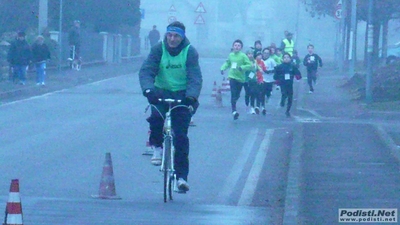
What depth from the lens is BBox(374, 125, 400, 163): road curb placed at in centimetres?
1348

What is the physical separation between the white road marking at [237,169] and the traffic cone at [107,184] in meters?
1.19

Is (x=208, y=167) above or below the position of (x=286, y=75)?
below

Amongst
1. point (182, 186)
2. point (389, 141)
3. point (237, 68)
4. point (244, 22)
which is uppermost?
point (244, 22)

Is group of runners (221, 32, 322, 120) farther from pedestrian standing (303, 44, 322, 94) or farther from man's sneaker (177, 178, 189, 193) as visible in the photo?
man's sneaker (177, 178, 189, 193)

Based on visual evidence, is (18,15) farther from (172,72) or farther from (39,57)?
(172,72)

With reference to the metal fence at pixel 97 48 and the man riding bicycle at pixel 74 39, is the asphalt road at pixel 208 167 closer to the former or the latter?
the metal fence at pixel 97 48

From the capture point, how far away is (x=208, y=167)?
41.7ft

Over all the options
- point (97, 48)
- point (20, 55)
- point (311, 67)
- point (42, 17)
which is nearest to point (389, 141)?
point (311, 67)

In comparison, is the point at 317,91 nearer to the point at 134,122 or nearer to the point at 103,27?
the point at 134,122

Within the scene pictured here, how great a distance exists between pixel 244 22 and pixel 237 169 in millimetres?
89000

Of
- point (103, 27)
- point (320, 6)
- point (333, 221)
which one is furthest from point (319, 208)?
point (320, 6)

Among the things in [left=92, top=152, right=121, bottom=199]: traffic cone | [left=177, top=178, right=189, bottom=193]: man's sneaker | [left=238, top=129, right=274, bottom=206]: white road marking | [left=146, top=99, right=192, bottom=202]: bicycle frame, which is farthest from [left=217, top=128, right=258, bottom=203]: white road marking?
[left=92, top=152, right=121, bottom=199]: traffic cone

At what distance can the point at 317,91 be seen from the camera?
29.7 m

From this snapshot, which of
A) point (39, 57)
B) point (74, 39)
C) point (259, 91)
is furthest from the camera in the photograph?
point (74, 39)
